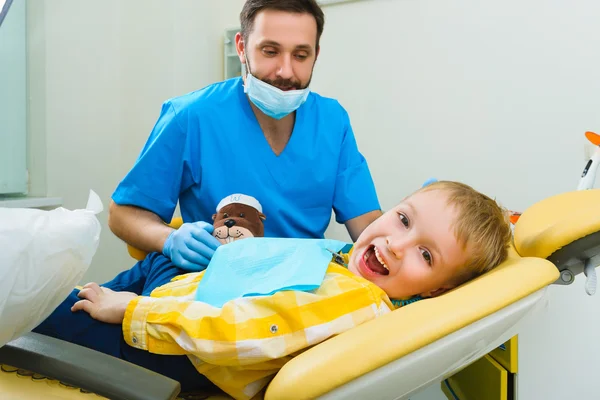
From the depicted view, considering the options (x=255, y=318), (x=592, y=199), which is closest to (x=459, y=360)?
(x=255, y=318)

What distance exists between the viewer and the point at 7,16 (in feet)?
5.98

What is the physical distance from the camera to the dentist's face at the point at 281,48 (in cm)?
134

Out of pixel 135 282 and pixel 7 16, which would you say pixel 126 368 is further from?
pixel 7 16

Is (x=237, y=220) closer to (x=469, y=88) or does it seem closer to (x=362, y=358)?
(x=362, y=358)

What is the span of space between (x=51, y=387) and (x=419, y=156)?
70.3 inches

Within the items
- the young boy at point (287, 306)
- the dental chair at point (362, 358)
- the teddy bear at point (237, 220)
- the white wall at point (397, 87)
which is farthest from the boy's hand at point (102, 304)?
the white wall at point (397, 87)

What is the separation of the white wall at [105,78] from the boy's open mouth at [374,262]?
1.57 m

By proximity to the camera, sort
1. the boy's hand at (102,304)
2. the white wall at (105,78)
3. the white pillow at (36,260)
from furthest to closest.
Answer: the white wall at (105,78) < the boy's hand at (102,304) < the white pillow at (36,260)

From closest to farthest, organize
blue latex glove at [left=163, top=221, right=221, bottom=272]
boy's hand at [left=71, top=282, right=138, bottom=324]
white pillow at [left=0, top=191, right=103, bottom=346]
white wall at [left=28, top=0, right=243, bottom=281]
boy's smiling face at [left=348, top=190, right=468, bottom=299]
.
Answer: white pillow at [left=0, top=191, right=103, bottom=346] < boy's hand at [left=71, top=282, right=138, bottom=324] < boy's smiling face at [left=348, top=190, right=468, bottom=299] < blue latex glove at [left=163, top=221, right=221, bottom=272] < white wall at [left=28, top=0, right=243, bottom=281]

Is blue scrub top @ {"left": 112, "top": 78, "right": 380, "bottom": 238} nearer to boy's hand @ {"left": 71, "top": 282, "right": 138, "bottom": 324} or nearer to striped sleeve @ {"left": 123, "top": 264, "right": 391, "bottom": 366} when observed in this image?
boy's hand @ {"left": 71, "top": 282, "right": 138, "bottom": 324}

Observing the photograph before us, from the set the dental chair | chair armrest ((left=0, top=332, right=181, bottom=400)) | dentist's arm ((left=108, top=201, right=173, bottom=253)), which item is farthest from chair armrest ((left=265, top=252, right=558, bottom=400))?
dentist's arm ((left=108, top=201, right=173, bottom=253))

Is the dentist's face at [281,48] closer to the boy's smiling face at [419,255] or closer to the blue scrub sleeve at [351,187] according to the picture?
the blue scrub sleeve at [351,187]

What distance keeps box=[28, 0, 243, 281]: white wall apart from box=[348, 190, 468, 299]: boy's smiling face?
159cm

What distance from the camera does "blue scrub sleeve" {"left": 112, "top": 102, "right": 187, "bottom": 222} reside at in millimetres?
1312
